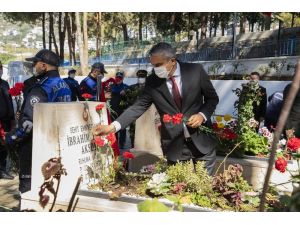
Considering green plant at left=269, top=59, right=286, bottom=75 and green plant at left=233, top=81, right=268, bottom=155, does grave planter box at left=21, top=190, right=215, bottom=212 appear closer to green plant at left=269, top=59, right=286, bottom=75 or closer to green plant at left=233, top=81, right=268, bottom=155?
green plant at left=233, top=81, right=268, bottom=155

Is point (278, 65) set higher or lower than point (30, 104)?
higher

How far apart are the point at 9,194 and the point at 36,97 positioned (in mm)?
2262

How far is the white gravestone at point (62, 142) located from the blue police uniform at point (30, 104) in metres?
0.50

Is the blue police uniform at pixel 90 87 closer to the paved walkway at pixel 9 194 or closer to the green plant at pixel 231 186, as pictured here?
the paved walkway at pixel 9 194

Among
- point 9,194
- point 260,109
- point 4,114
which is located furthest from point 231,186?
point 4,114

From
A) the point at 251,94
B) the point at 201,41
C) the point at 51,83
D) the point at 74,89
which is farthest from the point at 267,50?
the point at 51,83

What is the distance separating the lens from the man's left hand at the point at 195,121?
3.35 metres

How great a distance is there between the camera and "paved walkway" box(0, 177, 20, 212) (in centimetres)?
511

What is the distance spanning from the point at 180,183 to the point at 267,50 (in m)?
19.9

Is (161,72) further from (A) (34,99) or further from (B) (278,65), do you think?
(B) (278,65)

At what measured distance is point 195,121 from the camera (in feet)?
11.0

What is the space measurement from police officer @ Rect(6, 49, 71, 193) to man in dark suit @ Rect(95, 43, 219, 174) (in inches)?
29.0

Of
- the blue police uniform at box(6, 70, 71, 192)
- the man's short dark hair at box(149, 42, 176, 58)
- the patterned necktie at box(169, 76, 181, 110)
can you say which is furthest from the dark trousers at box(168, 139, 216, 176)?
the blue police uniform at box(6, 70, 71, 192)

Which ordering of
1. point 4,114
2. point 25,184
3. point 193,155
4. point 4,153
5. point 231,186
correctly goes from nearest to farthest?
point 231,186 → point 193,155 → point 25,184 → point 4,114 → point 4,153
